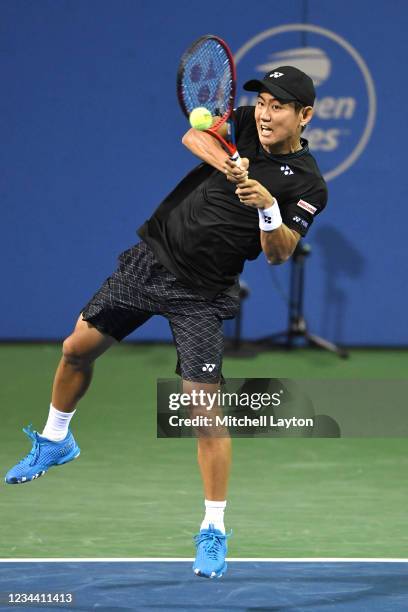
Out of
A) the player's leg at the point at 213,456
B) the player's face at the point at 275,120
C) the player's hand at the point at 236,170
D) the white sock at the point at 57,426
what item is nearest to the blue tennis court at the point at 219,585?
the player's leg at the point at 213,456

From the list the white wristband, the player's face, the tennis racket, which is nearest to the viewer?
the white wristband

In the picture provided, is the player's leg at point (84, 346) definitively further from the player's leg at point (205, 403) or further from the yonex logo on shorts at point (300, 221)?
the yonex logo on shorts at point (300, 221)

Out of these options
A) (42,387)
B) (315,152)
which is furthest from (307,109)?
(315,152)

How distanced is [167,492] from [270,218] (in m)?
2.63

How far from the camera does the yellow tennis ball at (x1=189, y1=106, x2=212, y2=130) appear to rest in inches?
205

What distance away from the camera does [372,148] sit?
11570 millimetres

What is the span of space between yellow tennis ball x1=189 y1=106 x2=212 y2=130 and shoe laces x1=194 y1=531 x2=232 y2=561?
1773 millimetres

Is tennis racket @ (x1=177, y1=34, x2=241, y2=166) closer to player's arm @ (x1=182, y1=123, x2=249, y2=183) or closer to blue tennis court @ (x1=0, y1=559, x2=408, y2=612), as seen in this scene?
player's arm @ (x1=182, y1=123, x2=249, y2=183)

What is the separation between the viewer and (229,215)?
580cm

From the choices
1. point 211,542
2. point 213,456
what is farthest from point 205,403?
point 211,542

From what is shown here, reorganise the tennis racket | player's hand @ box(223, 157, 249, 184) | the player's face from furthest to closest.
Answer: the player's face
the tennis racket
player's hand @ box(223, 157, 249, 184)

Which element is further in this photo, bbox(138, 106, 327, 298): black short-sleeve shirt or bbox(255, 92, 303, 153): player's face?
bbox(138, 106, 327, 298): black short-sleeve shirt

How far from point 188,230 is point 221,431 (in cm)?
90

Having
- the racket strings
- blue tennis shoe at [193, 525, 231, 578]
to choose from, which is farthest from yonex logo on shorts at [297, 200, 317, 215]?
blue tennis shoe at [193, 525, 231, 578]
